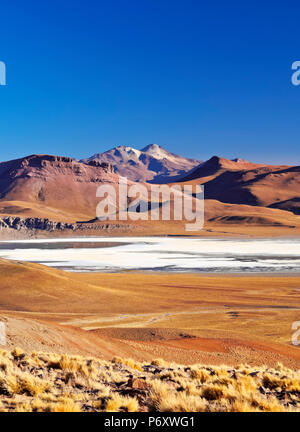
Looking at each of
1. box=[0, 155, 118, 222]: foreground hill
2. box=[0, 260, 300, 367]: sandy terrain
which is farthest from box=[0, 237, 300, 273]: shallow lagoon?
box=[0, 155, 118, 222]: foreground hill

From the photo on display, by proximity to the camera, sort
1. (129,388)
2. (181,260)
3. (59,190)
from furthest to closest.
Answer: (59,190) → (181,260) → (129,388)

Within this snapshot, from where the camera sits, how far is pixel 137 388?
8.80 meters

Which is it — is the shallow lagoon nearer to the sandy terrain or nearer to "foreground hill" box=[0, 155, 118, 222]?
the sandy terrain

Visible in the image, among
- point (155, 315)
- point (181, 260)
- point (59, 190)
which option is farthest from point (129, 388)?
Result: point (59, 190)

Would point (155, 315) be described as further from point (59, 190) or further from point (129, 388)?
point (59, 190)

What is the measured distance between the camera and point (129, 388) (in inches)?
347

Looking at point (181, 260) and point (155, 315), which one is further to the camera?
point (181, 260)

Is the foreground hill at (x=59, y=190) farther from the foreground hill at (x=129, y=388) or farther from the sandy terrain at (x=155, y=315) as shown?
the foreground hill at (x=129, y=388)

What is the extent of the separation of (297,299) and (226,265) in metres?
18.8

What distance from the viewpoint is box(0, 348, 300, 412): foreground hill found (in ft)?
24.2

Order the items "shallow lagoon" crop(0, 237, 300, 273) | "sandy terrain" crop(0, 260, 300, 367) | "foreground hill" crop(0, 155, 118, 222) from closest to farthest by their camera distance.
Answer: "sandy terrain" crop(0, 260, 300, 367) < "shallow lagoon" crop(0, 237, 300, 273) < "foreground hill" crop(0, 155, 118, 222)

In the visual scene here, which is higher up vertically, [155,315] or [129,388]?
[129,388]

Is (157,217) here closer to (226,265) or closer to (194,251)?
(194,251)

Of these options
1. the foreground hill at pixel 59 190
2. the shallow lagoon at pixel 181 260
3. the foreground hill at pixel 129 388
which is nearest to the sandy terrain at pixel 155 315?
the foreground hill at pixel 129 388
